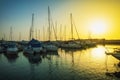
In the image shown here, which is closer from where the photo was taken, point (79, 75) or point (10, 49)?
point (79, 75)

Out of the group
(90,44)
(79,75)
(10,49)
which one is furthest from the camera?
(90,44)

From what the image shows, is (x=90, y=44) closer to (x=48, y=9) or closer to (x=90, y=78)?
(x=48, y=9)

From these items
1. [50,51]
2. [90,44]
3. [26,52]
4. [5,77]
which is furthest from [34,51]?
[90,44]

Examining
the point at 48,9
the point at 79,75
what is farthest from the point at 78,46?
the point at 79,75

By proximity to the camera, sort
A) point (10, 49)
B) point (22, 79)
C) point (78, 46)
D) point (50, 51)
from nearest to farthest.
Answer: point (22, 79), point (10, 49), point (50, 51), point (78, 46)

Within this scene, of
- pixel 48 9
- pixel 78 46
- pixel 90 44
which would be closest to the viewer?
pixel 48 9

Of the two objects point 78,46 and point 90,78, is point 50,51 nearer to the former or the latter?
point 78,46

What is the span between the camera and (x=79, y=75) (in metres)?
34.3

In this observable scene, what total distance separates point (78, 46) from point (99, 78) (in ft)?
240

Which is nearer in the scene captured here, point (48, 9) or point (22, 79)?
point (22, 79)

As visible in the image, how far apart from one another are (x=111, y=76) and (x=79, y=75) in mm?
4999

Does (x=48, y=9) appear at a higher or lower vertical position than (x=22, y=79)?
higher

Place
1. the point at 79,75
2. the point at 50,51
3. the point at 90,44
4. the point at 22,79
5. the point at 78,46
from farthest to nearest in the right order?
the point at 90,44, the point at 78,46, the point at 50,51, the point at 79,75, the point at 22,79

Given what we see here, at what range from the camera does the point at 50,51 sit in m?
79.6
